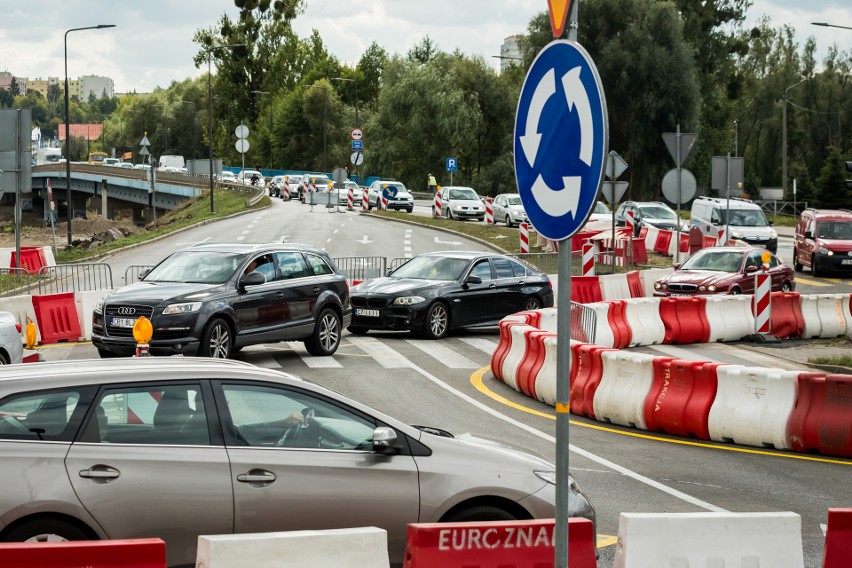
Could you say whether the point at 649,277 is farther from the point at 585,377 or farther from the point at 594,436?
the point at 594,436

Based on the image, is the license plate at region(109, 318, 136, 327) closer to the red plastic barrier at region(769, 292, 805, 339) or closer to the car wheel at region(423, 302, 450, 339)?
the car wheel at region(423, 302, 450, 339)

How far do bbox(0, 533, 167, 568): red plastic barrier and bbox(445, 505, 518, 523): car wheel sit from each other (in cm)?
201

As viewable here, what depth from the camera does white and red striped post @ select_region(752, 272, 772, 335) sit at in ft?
72.8

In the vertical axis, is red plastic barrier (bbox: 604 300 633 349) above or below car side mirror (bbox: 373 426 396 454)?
below

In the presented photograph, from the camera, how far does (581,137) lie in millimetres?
4363

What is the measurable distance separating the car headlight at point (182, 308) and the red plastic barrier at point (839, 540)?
1134 cm

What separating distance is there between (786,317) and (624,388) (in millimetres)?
10893

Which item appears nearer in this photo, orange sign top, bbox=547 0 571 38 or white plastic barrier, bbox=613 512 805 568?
orange sign top, bbox=547 0 571 38

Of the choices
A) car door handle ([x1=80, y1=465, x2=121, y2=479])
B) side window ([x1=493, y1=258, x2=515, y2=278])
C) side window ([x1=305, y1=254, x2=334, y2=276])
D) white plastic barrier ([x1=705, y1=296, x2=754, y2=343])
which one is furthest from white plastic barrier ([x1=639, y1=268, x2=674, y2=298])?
car door handle ([x1=80, y1=465, x2=121, y2=479])

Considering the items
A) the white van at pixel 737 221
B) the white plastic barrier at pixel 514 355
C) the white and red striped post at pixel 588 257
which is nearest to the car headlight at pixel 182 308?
the white plastic barrier at pixel 514 355

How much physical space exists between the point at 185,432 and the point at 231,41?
113m

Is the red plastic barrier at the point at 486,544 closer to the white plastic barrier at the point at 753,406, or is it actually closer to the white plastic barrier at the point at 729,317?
the white plastic barrier at the point at 753,406

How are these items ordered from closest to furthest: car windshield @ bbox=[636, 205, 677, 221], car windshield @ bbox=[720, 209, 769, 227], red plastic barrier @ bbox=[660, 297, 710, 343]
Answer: red plastic barrier @ bbox=[660, 297, 710, 343] < car windshield @ bbox=[720, 209, 769, 227] < car windshield @ bbox=[636, 205, 677, 221]

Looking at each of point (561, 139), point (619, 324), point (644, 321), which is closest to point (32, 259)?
point (619, 324)
